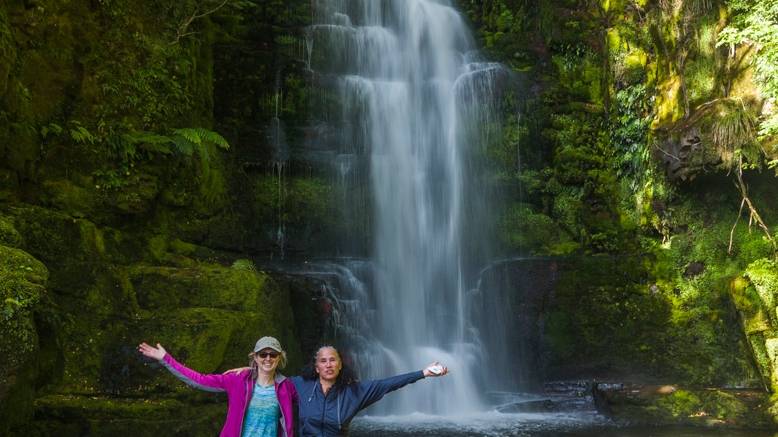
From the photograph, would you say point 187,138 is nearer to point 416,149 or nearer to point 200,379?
point 416,149

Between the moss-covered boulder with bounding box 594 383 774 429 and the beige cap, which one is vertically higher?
the beige cap

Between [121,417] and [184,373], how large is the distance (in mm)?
3195

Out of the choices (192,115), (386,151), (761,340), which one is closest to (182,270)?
(192,115)

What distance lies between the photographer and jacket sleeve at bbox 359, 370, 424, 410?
340cm

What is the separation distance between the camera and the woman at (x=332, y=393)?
3.27m

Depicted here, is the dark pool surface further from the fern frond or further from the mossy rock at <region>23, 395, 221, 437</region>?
the fern frond

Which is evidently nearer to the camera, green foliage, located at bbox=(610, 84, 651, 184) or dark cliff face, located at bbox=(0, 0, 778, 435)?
dark cliff face, located at bbox=(0, 0, 778, 435)

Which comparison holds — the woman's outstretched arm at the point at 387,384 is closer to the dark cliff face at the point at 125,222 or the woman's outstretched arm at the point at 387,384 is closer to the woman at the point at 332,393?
the woman at the point at 332,393

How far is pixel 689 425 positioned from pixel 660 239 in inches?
191

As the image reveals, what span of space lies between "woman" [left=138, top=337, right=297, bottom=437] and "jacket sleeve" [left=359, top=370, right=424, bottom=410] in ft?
1.32

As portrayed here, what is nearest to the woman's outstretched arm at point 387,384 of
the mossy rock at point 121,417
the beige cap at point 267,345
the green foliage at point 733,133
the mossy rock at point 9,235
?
the beige cap at point 267,345

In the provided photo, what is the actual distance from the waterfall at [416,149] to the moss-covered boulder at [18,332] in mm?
6113

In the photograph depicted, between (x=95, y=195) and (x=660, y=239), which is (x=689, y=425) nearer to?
(x=660, y=239)

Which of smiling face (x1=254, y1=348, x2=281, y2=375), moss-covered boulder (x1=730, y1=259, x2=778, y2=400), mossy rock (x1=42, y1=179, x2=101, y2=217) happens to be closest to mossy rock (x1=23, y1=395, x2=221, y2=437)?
mossy rock (x1=42, y1=179, x2=101, y2=217)
